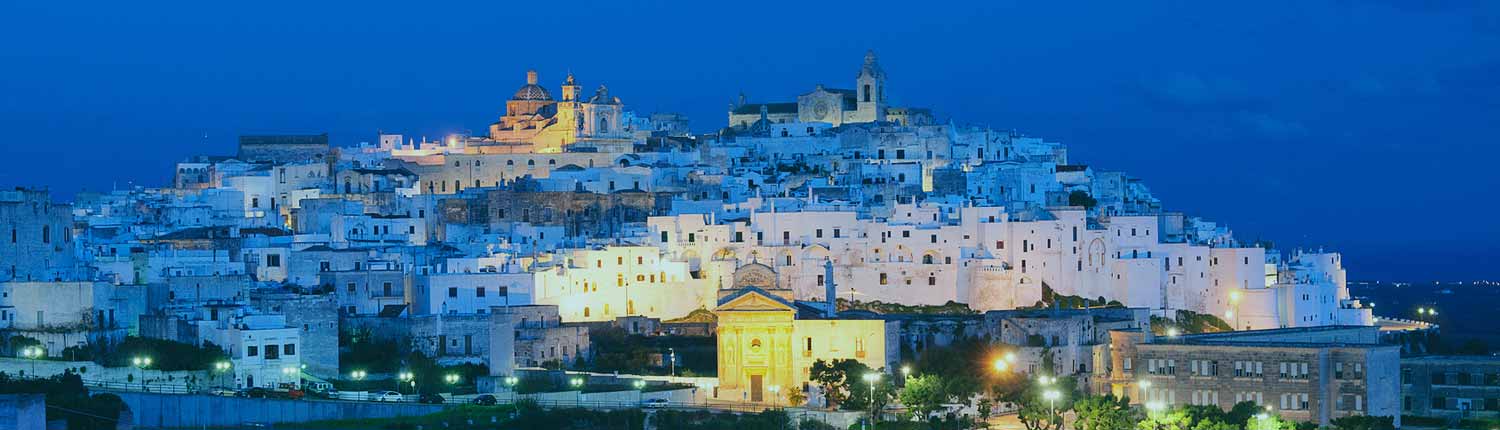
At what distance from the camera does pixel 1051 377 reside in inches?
2783

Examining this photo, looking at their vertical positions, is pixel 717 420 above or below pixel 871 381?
below

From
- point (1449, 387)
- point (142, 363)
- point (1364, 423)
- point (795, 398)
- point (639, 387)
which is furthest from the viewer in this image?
point (1449, 387)

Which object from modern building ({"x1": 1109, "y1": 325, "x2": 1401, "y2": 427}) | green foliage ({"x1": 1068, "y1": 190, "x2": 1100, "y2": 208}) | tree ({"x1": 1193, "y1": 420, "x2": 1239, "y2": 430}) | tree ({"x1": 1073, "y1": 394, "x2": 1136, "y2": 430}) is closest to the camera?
tree ({"x1": 1193, "y1": 420, "x2": 1239, "y2": 430})

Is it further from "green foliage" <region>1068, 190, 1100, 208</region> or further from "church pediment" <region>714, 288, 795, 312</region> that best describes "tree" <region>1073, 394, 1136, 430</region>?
"green foliage" <region>1068, 190, 1100, 208</region>

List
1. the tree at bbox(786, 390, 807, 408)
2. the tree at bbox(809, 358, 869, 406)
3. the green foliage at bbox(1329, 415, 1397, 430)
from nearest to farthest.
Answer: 1. the green foliage at bbox(1329, 415, 1397, 430)
2. the tree at bbox(809, 358, 869, 406)
3. the tree at bbox(786, 390, 807, 408)

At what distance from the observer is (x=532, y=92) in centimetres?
10338

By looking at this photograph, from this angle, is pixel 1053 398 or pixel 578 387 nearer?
pixel 1053 398

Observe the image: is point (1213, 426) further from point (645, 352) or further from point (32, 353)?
point (32, 353)

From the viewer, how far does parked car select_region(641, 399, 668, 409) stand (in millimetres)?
66188

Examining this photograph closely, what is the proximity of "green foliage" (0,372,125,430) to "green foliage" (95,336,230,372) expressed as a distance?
8.72 ft

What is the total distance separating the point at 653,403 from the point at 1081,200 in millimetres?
27490

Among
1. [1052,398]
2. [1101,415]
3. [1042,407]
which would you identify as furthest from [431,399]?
[1101,415]

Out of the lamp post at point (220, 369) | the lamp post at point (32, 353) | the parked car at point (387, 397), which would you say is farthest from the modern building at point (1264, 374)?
the lamp post at point (32, 353)

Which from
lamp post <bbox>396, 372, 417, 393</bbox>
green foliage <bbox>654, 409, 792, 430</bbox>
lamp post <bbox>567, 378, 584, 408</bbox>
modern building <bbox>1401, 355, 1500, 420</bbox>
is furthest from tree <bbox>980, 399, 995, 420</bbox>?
lamp post <bbox>396, 372, 417, 393</bbox>
